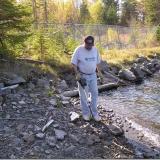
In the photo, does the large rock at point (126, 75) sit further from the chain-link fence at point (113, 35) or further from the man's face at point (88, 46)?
the man's face at point (88, 46)

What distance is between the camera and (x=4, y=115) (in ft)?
32.1

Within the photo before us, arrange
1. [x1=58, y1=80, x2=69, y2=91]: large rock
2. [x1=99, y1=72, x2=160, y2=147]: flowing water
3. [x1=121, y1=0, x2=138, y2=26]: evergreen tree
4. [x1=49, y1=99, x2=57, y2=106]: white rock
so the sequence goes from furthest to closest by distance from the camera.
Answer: [x1=121, y1=0, x2=138, y2=26]: evergreen tree
[x1=58, y1=80, x2=69, y2=91]: large rock
[x1=49, y1=99, x2=57, y2=106]: white rock
[x1=99, y1=72, x2=160, y2=147]: flowing water

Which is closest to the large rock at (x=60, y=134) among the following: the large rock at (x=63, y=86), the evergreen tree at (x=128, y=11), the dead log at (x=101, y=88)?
the dead log at (x=101, y=88)

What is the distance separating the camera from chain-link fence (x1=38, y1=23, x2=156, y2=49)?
25.8 metres

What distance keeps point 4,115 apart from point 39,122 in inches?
35.2

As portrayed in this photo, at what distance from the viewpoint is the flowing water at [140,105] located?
36.1 ft

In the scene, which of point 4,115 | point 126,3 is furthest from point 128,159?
point 126,3

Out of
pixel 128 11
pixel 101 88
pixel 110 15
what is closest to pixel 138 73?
pixel 101 88

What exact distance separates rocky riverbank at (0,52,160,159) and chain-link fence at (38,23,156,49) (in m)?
10.4

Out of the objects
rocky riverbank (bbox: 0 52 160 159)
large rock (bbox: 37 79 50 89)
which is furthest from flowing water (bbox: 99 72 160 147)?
large rock (bbox: 37 79 50 89)

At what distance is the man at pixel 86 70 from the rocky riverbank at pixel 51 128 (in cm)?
31

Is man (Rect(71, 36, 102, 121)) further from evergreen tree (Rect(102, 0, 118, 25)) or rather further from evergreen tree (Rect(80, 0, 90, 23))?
evergreen tree (Rect(102, 0, 118, 25))

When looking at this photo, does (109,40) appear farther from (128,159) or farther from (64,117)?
(128,159)

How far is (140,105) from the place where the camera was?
1391 centimetres
